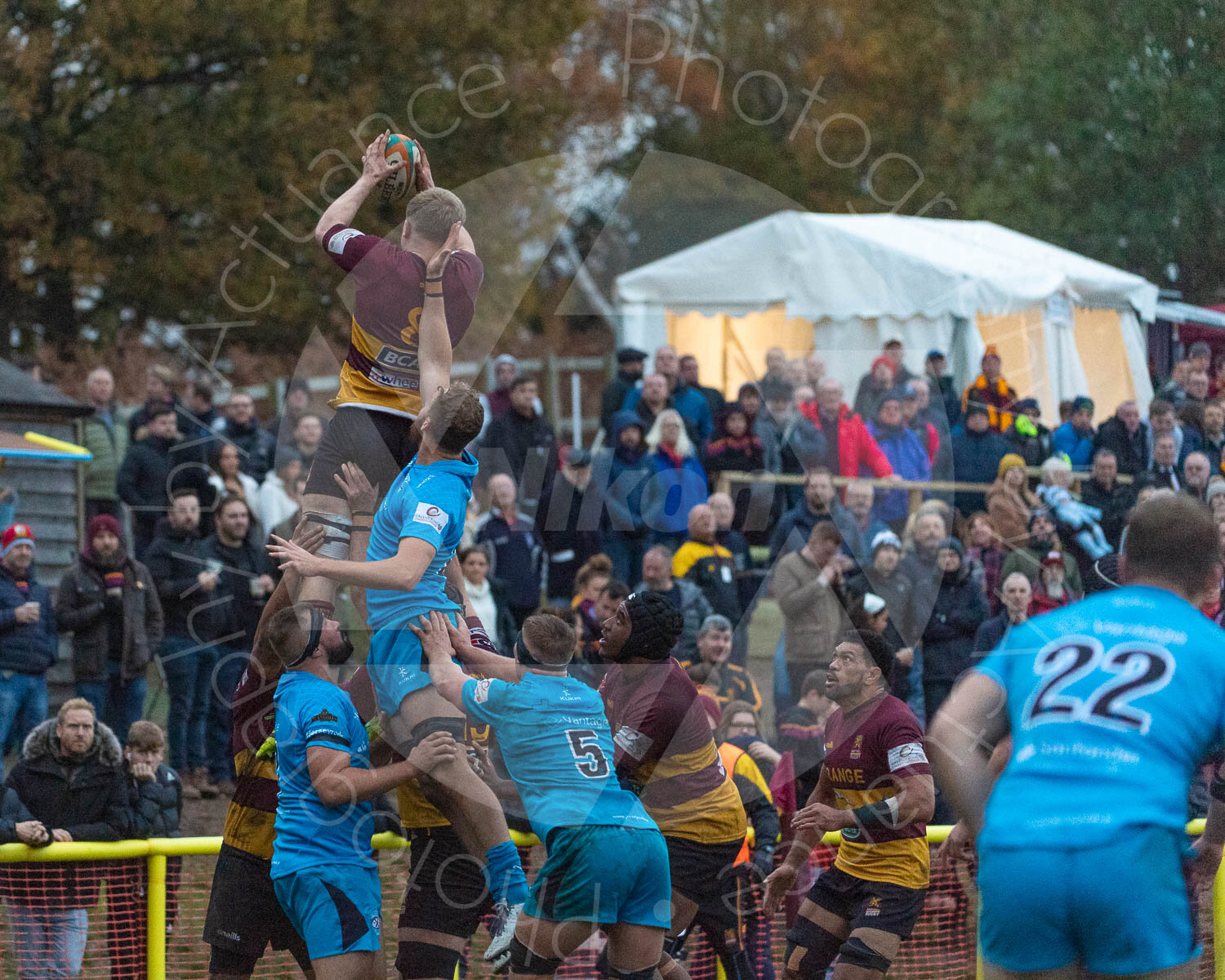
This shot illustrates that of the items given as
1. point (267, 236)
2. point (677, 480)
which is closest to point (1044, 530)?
point (677, 480)

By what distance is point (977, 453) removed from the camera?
1472cm

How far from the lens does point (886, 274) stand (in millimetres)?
17109

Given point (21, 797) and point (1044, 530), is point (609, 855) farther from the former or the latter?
point (1044, 530)

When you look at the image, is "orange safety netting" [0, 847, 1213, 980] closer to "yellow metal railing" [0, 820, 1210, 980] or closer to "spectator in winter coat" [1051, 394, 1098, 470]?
"yellow metal railing" [0, 820, 1210, 980]

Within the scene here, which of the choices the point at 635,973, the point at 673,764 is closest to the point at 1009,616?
the point at 673,764

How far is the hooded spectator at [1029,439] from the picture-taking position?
50.2 feet

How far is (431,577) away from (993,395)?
10019 millimetres

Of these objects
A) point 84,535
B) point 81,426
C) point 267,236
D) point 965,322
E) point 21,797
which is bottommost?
point 21,797

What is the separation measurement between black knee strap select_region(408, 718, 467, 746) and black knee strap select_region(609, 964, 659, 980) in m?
1.16

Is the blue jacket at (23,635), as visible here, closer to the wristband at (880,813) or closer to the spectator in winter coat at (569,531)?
the spectator in winter coat at (569,531)

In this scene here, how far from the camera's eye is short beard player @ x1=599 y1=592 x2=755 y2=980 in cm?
715

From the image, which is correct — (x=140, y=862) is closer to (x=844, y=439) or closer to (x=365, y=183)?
(x=365, y=183)

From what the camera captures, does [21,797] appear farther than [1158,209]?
No

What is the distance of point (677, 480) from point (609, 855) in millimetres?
6957
